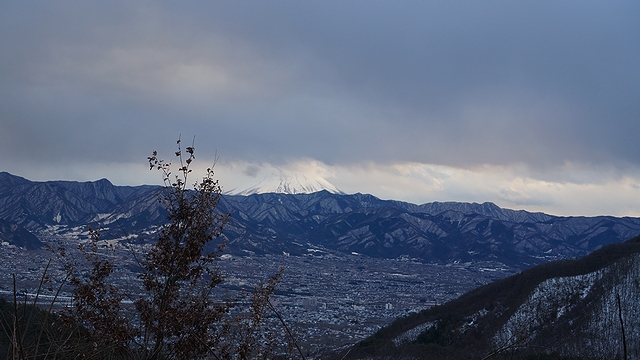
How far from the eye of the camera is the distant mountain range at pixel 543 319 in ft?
145

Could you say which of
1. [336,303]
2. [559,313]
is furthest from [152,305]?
[336,303]

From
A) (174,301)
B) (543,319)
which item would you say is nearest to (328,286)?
(543,319)

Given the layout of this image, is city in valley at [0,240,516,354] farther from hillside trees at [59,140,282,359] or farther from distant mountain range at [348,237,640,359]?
hillside trees at [59,140,282,359]

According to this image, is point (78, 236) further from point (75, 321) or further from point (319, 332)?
point (75, 321)

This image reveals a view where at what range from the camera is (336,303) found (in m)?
110

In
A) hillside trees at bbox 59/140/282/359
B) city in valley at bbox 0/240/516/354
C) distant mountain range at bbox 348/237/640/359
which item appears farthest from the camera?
city in valley at bbox 0/240/516/354

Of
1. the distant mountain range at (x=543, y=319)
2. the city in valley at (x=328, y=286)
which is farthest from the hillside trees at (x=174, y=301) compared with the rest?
the city in valley at (x=328, y=286)

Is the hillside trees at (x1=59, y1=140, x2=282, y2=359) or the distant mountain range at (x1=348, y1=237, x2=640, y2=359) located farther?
the distant mountain range at (x1=348, y1=237, x2=640, y2=359)

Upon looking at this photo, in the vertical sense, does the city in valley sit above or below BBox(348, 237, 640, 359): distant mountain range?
below

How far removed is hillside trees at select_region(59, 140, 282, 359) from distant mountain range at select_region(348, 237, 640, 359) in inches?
1276

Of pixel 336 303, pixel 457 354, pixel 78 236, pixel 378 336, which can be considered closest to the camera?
pixel 457 354

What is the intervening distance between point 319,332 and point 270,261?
350 feet

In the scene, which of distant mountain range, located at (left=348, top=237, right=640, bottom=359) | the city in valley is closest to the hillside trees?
distant mountain range, located at (left=348, top=237, right=640, bottom=359)

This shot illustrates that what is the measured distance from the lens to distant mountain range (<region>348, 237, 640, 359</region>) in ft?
145
